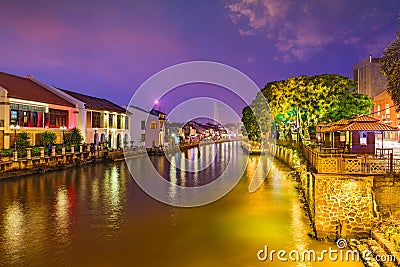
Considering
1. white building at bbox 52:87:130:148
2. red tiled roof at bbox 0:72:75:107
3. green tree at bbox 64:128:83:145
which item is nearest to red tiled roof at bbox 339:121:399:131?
red tiled roof at bbox 0:72:75:107

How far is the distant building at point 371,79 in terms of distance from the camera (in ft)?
241

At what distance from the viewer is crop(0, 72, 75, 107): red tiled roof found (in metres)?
38.2

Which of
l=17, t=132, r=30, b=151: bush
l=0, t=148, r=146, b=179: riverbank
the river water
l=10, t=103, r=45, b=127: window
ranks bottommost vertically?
the river water

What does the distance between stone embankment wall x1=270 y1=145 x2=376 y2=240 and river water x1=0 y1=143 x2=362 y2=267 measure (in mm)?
851

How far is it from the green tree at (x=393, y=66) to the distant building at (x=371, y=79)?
66.0 m

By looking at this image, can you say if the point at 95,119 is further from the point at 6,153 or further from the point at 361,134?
the point at 361,134

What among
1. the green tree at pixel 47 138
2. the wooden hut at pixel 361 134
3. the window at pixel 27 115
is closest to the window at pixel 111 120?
the window at pixel 27 115

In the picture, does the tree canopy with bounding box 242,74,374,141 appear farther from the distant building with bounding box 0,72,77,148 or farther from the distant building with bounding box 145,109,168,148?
the distant building with bounding box 145,109,168,148

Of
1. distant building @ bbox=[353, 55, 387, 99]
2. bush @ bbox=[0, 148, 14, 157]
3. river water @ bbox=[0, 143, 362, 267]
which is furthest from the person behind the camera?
distant building @ bbox=[353, 55, 387, 99]

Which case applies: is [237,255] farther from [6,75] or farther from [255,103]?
[255,103]

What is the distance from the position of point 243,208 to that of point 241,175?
14594 millimetres

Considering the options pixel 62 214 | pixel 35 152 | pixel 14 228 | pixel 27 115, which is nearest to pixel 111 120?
pixel 27 115

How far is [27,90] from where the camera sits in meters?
41.9

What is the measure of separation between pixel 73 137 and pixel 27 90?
7912mm
